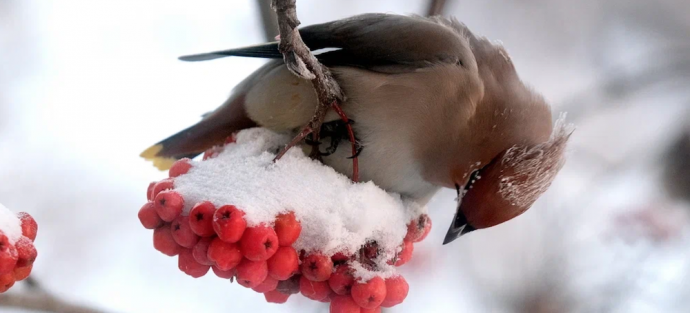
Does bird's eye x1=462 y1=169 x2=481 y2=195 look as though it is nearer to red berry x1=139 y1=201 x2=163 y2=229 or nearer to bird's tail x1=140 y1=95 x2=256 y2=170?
bird's tail x1=140 y1=95 x2=256 y2=170

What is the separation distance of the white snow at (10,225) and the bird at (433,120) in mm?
947

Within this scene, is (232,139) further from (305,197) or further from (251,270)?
(251,270)

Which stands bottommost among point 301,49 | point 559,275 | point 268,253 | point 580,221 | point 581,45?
point 559,275

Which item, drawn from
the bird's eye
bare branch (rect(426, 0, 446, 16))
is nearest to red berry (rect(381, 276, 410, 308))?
the bird's eye

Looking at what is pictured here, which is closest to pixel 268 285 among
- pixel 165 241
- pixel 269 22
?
pixel 165 241

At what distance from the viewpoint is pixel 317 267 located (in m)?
1.63

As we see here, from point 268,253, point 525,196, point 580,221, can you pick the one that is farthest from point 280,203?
point 580,221

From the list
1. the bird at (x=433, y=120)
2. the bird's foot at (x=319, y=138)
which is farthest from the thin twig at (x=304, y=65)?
the bird at (x=433, y=120)

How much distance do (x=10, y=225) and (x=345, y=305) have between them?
0.85 m

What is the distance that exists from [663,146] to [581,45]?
0.83m

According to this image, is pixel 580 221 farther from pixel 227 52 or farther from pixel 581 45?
pixel 227 52

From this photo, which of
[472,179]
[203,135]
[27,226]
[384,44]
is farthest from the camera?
[203,135]

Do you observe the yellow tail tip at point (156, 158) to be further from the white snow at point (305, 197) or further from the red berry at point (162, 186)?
the red berry at point (162, 186)

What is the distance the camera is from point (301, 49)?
1.50m
